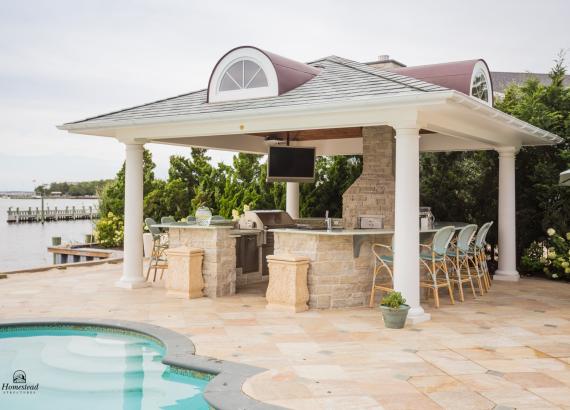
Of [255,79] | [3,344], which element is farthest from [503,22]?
[3,344]

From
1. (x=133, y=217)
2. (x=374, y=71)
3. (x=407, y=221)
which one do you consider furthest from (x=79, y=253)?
(x=407, y=221)

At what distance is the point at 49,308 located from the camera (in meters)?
7.92

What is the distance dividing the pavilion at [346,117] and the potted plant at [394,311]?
1.26ft

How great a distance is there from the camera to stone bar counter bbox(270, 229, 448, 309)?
26.2ft

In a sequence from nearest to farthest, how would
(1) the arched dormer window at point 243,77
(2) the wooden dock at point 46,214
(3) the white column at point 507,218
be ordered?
(1) the arched dormer window at point 243,77, (3) the white column at point 507,218, (2) the wooden dock at point 46,214

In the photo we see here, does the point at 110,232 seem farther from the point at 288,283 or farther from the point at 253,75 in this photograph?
the point at 288,283

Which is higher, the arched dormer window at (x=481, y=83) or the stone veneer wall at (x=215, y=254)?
the arched dormer window at (x=481, y=83)

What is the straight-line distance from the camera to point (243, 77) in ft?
29.0

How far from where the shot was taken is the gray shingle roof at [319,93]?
7203 mm

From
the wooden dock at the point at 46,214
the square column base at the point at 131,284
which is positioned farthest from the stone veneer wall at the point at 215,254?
the wooden dock at the point at 46,214

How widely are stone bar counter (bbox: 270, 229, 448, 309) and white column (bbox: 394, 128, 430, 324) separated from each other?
0.76 metres

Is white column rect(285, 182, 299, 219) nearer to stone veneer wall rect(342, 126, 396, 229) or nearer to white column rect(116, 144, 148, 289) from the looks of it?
stone veneer wall rect(342, 126, 396, 229)

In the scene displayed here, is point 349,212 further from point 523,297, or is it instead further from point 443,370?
point 443,370

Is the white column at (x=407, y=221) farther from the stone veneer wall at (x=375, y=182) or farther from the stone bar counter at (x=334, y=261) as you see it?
the stone veneer wall at (x=375, y=182)
